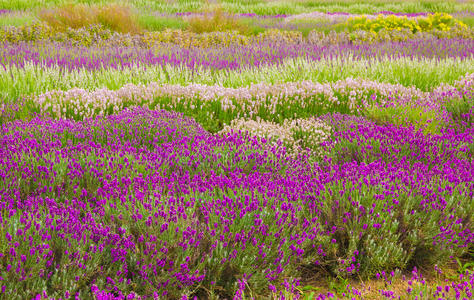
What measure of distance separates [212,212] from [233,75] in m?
4.74

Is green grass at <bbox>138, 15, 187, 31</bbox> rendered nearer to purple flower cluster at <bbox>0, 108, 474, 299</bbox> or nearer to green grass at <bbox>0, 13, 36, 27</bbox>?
green grass at <bbox>0, 13, 36, 27</bbox>

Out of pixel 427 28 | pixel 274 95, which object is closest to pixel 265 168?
pixel 274 95

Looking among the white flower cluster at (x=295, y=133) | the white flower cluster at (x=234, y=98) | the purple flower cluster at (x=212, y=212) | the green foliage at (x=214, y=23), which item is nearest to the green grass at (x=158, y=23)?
the green foliage at (x=214, y=23)

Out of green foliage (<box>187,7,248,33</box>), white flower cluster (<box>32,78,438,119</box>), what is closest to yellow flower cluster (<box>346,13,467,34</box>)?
green foliage (<box>187,7,248,33</box>)

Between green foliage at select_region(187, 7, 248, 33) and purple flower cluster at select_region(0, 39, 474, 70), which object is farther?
green foliage at select_region(187, 7, 248, 33)

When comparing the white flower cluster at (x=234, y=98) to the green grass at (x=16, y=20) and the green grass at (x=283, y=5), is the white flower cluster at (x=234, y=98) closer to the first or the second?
the green grass at (x=16, y=20)

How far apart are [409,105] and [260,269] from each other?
371 cm

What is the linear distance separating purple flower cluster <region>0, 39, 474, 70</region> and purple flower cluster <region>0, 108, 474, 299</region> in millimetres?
4091

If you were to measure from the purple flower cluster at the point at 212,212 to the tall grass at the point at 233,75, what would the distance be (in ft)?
7.90

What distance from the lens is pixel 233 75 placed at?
7.44 metres

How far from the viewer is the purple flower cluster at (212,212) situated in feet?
8.34

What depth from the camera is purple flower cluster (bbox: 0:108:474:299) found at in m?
2.54

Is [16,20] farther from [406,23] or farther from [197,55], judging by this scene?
[406,23]

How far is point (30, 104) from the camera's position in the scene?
18.8 ft
